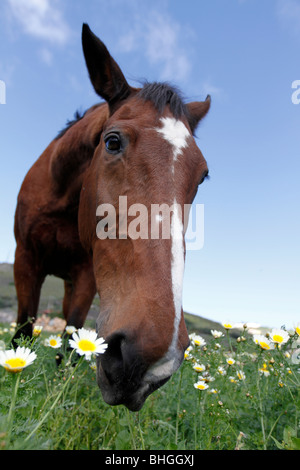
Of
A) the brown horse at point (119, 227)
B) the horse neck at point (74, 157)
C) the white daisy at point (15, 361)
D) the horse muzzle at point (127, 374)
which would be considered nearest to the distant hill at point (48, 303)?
the brown horse at point (119, 227)

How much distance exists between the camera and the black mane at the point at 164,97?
8.64ft

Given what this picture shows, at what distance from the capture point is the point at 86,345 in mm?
1437

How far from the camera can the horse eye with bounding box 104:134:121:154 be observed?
2.43 m

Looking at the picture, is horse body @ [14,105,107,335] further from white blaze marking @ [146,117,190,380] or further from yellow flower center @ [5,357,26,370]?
yellow flower center @ [5,357,26,370]

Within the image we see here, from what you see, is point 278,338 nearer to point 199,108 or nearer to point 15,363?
point 15,363

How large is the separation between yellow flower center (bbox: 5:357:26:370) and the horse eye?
1.65 m

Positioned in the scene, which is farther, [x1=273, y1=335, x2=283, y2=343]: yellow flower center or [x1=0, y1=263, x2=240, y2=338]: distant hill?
[x1=0, y1=263, x2=240, y2=338]: distant hill

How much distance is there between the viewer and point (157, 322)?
1.51 m

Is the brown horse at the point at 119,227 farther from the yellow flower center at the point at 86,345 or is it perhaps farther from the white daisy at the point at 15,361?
the white daisy at the point at 15,361

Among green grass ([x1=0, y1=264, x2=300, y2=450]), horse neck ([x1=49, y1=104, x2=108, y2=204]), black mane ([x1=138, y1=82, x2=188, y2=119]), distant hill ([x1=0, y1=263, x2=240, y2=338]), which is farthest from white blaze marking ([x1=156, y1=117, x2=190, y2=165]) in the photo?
distant hill ([x1=0, y1=263, x2=240, y2=338])

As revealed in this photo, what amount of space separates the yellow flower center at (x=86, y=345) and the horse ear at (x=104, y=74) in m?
2.25

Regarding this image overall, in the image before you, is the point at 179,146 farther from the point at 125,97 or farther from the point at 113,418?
the point at 113,418

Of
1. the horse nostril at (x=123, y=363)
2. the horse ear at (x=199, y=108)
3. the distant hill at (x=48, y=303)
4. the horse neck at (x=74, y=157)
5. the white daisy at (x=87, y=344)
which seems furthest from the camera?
the distant hill at (x=48, y=303)

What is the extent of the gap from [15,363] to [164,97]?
89.4 inches
